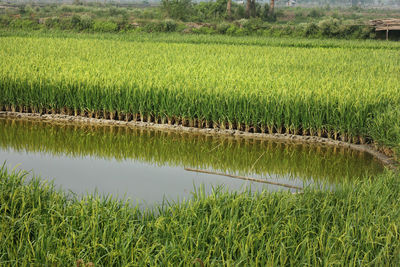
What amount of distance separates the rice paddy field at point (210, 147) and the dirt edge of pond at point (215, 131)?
13 centimetres

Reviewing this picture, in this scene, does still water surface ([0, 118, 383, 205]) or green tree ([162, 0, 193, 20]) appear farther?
green tree ([162, 0, 193, 20])

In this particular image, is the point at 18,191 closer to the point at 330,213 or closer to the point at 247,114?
the point at 330,213

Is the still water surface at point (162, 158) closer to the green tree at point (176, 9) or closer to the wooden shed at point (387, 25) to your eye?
the wooden shed at point (387, 25)

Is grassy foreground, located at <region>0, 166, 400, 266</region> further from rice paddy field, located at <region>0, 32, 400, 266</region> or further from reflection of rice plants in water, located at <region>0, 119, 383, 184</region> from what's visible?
reflection of rice plants in water, located at <region>0, 119, 383, 184</region>

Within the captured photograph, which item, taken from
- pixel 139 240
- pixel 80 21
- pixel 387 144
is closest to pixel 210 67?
pixel 387 144

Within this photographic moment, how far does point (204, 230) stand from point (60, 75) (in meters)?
6.75

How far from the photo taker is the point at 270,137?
26.1ft

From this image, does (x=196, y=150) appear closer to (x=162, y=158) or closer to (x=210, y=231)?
(x=162, y=158)

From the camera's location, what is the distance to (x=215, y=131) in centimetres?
815

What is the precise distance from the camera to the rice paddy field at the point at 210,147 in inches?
134

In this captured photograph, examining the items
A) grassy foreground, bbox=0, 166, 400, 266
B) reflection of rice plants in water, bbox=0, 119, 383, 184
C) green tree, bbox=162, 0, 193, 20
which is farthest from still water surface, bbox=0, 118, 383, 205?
green tree, bbox=162, 0, 193, 20

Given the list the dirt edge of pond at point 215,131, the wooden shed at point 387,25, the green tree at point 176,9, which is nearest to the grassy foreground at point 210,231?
the dirt edge of pond at point 215,131

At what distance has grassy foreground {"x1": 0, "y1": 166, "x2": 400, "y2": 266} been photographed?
10.7 feet

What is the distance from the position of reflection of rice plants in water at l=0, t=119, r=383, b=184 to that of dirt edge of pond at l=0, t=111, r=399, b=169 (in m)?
0.14
